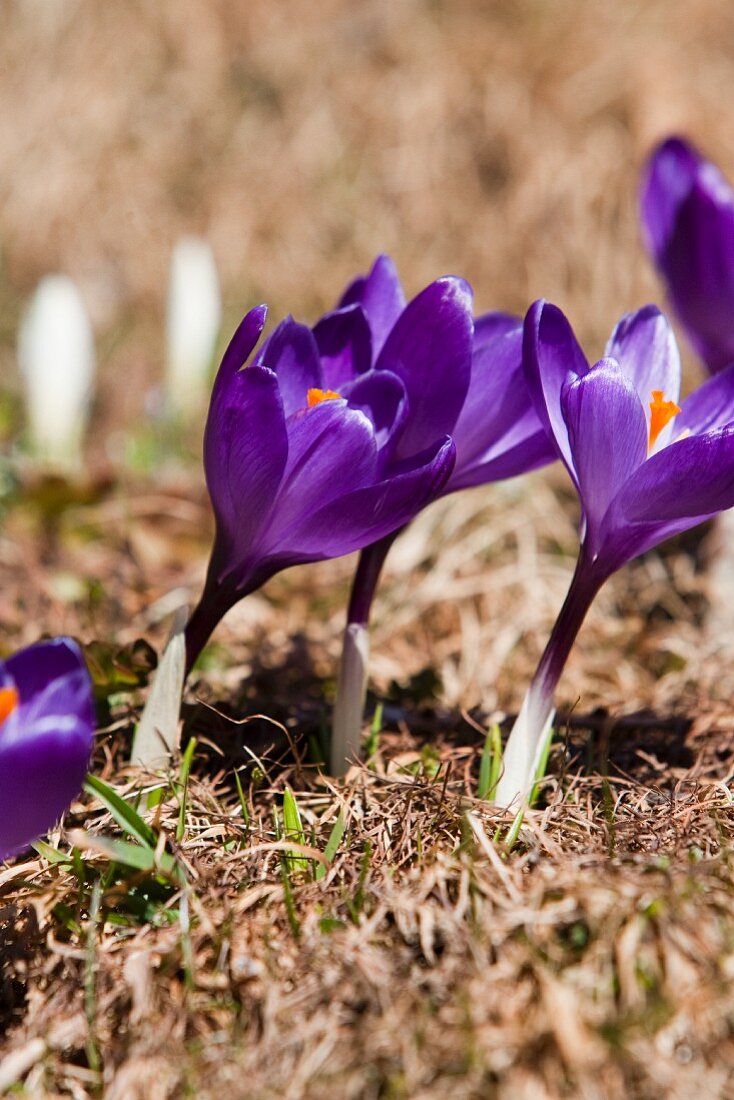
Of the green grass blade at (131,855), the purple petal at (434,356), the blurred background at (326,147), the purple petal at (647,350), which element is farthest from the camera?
the blurred background at (326,147)

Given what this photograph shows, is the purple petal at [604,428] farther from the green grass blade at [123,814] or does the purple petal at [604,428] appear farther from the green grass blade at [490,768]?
the green grass blade at [123,814]

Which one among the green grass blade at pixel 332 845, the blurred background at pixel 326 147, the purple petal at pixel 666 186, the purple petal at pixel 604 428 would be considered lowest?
the green grass blade at pixel 332 845

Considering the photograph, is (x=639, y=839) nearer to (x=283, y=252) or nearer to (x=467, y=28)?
(x=283, y=252)

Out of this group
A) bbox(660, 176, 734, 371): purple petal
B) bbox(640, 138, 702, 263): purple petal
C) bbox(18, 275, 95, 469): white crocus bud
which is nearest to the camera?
bbox(660, 176, 734, 371): purple petal

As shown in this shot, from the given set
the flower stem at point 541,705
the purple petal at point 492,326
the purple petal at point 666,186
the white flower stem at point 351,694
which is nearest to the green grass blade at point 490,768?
the flower stem at point 541,705

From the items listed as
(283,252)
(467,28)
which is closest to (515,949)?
(283,252)

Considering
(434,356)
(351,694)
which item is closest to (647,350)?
(434,356)

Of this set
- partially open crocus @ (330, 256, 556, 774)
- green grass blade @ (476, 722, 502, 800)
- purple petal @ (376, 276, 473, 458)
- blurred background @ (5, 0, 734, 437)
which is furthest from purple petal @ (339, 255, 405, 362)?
blurred background @ (5, 0, 734, 437)

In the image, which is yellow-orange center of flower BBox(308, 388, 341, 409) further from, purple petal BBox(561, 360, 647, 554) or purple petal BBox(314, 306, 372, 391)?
purple petal BBox(561, 360, 647, 554)
